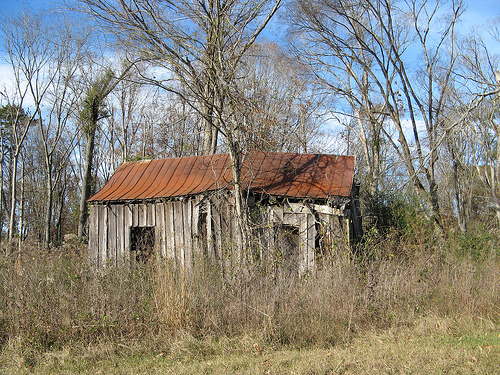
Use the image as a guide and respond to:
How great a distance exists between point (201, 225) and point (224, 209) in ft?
2.46

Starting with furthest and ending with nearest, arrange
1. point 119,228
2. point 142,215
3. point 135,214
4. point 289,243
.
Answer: point 119,228
point 135,214
point 142,215
point 289,243

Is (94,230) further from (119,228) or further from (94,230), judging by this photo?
(119,228)

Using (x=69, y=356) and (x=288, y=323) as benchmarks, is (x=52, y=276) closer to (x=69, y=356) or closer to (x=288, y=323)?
(x=69, y=356)

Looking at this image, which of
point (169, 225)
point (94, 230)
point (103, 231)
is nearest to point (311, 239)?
point (169, 225)

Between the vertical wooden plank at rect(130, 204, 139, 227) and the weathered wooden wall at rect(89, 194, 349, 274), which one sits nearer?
the weathered wooden wall at rect(89, 194, 349, 274)

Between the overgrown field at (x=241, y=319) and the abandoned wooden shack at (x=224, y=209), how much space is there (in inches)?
58.1

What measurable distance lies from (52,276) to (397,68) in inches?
447

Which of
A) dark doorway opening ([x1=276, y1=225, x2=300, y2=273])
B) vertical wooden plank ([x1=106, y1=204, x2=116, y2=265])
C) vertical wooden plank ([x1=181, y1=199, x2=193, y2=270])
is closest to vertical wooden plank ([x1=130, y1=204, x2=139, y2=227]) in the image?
vertical wooden plank ([x1=106, y1=204, x2=116, y2=265])

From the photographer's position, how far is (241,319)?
5848 mm

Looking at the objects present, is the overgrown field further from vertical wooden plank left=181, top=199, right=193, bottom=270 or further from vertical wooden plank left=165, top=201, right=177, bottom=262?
vertical wooden plank left=165, top=201, right=177, bottom=262

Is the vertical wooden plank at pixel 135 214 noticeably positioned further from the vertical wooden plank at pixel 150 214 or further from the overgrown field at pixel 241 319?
the overgrown field at pixel 241 319

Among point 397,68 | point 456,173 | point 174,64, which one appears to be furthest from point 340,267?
point 456,173

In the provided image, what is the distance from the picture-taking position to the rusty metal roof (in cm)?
980

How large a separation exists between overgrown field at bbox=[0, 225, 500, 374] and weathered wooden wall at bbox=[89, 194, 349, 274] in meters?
1.69
